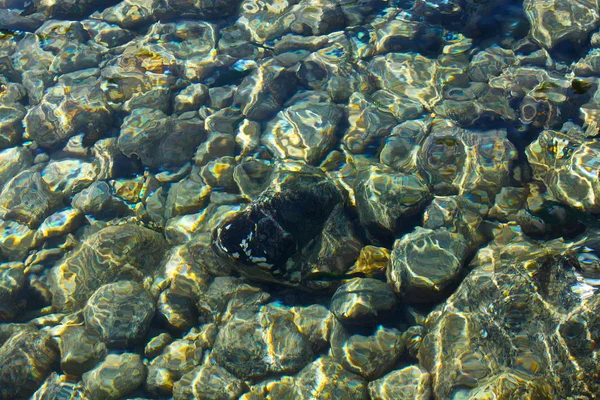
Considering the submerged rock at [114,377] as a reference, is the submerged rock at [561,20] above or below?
above

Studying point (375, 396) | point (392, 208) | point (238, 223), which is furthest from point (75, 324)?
point (392, 208)

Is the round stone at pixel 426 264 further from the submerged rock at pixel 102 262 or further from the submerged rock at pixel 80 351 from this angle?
the submerged rock at pixel 80 351

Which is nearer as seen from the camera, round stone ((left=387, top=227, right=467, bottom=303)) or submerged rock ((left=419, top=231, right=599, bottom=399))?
submerged rock ((left=419, top=231, right=599, bottom=399))

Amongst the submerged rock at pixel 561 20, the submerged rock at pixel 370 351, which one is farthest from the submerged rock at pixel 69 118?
the submerged rock at pixel 561 20

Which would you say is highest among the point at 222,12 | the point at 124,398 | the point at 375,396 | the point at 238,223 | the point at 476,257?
the point at 222,12

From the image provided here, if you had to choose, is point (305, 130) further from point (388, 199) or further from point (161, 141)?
point (161, 141)

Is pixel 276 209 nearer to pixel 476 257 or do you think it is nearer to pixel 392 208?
pixel 392 208

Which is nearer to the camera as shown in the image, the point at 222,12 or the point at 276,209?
the point at 276,209

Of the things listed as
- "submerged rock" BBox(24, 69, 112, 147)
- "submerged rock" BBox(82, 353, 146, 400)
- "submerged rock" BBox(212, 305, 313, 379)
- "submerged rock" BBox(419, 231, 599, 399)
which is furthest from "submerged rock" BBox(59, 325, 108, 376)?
"submerged rock" BBox(419, 231, 599, 399)

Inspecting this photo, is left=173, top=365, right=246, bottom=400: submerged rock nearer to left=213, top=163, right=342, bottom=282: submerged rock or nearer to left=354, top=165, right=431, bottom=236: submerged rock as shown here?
left=213, top=163, right=342, bottom=282: submerged rock
